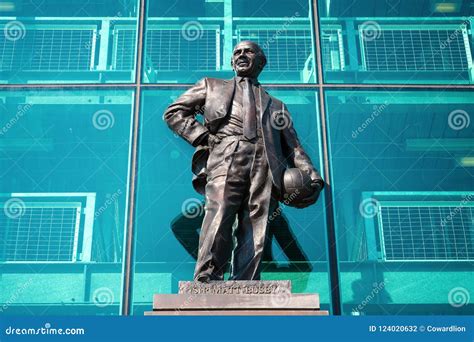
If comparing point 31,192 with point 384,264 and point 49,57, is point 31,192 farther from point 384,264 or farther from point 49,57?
point 384,264

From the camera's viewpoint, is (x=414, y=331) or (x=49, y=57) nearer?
(x=414, y=331)

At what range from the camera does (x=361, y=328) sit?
6801 millimetres

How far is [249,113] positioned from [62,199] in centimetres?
279

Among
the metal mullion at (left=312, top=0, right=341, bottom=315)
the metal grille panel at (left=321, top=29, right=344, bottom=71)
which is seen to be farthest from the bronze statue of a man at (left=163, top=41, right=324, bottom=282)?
the metal grille panel at (left=321, top=29, right=344, bottom=71)

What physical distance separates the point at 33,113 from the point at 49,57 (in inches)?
35.1

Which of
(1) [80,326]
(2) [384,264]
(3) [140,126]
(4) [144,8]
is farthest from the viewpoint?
(4) [144,8]

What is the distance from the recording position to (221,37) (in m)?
11.0

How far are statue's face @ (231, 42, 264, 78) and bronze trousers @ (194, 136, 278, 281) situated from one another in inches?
34.0

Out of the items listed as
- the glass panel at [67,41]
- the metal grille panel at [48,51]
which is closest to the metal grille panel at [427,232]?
the glass panel at [67,41]

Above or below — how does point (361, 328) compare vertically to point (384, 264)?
below

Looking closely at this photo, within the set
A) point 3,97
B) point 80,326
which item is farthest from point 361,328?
point 3,97

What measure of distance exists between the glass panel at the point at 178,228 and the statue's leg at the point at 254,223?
1439 millimetres

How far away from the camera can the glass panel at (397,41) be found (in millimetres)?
10789

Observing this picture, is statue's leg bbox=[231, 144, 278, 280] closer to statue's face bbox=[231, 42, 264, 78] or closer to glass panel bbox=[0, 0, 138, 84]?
statue's face bbox=[231, 42, 264, 78]
